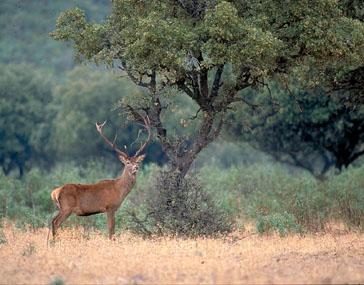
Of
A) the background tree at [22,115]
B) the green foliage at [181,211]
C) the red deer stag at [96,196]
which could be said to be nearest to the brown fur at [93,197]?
the red deer stag at [96,196]

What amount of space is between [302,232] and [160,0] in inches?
252

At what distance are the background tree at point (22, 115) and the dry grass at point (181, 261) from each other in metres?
29.8

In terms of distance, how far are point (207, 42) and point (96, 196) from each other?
13.3 feet

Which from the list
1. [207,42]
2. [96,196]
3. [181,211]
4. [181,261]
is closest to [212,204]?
[181,211]

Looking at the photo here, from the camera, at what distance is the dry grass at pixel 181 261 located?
844 centimetres

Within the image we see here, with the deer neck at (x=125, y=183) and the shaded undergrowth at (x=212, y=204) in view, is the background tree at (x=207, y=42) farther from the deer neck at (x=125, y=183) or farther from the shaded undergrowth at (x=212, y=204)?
the deer neck at (x=125, y=183)

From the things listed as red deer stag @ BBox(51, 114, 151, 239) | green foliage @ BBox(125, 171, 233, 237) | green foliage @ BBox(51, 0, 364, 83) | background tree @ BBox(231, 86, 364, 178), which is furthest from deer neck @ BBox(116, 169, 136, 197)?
background tree @ BBox(231, 86, 364, 178)

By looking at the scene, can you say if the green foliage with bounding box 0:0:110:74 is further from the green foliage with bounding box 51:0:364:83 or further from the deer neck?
the deer neck

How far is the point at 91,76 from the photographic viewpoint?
45625 mm

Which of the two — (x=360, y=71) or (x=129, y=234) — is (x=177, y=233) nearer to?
(x=129, y=234)

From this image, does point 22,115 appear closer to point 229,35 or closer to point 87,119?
point 87,119

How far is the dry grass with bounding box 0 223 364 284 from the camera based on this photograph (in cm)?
844

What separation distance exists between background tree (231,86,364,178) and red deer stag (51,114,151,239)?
33.5 ft

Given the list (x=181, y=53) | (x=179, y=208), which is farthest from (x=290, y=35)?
(x=179, y=208)
